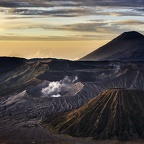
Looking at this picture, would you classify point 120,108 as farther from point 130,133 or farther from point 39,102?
point 39,102

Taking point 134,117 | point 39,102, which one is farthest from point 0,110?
point 134,117

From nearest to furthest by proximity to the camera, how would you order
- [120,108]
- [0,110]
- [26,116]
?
1. [120,108]
2. [26,116]
3. [0,110]

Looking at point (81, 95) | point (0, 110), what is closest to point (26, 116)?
point (0, 110)

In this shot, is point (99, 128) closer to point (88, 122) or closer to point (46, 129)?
point (88, 122)

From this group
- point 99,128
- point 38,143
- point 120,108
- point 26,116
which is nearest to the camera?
point 38,143

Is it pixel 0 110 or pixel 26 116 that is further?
pixel 0 110

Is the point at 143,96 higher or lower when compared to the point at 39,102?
higher
